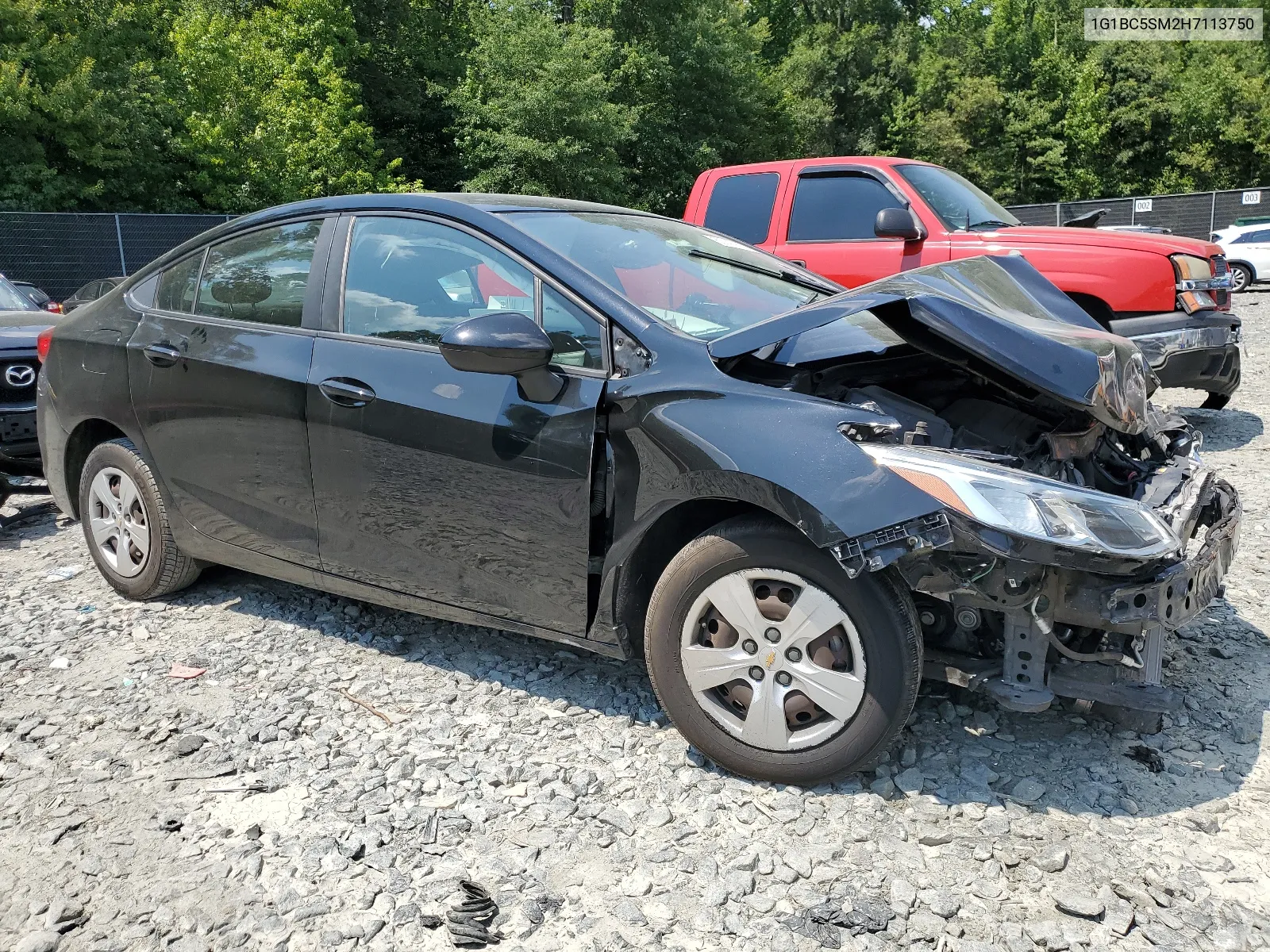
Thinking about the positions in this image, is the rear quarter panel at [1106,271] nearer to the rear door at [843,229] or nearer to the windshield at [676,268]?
the rear door at [843,229]

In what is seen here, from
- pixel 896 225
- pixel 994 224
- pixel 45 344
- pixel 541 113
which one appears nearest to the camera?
pixel 45 344

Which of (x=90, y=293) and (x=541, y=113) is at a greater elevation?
(x=541, y=113)

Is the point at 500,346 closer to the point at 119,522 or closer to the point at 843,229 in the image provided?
the point at 119,522

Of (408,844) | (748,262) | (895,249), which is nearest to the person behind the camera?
(408,844)

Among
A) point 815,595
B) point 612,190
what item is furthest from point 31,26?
point 815,595

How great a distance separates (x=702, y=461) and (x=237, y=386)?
6.34 feet

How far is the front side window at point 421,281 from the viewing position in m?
3.40

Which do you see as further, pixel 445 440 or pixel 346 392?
pixel 346 392

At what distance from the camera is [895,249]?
23.8ft

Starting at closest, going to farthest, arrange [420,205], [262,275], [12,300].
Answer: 1. [420,205]
2. [262,275]
3. [12,300]

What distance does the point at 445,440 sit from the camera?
10.8ft

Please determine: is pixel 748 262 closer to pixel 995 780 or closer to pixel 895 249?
pixel 995 780

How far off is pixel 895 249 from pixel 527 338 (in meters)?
4.88

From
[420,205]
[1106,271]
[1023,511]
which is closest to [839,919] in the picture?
[1023,511]
